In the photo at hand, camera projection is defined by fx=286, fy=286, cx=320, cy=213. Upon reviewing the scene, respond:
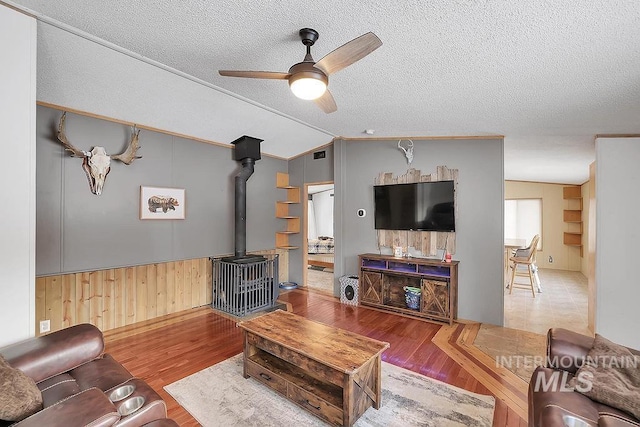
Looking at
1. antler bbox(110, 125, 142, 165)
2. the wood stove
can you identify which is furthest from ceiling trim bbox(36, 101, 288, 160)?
the wood stove

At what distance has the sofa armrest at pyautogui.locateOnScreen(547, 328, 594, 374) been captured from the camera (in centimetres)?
166

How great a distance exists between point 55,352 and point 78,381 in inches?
8.9

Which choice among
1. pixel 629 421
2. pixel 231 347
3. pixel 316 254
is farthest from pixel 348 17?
pixel 316 254

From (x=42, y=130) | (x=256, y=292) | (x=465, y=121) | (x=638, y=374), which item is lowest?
(x=256, y=292)

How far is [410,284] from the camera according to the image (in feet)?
13.6

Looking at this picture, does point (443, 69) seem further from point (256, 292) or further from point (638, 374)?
point (256, 292)

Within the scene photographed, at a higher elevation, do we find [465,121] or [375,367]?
[465,121]

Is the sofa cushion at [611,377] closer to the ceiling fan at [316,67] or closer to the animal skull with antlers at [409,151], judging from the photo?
the ceiling fan at [316,67]

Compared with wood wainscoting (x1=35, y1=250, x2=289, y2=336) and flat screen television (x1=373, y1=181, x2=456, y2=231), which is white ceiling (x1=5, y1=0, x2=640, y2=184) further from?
wood wainscoting (x1=35, y1=250, x2=289, y2=336)

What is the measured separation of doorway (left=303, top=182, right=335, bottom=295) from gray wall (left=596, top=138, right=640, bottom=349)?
3452mm

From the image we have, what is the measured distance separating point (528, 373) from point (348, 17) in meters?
3.19

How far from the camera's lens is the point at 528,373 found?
2533 mm

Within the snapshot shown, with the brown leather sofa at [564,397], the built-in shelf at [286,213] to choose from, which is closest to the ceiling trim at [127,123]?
the built-in shelf at [286,213]

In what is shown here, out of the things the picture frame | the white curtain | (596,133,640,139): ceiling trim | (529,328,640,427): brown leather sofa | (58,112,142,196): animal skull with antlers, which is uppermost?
(596,133,640,139): ceiling trim
